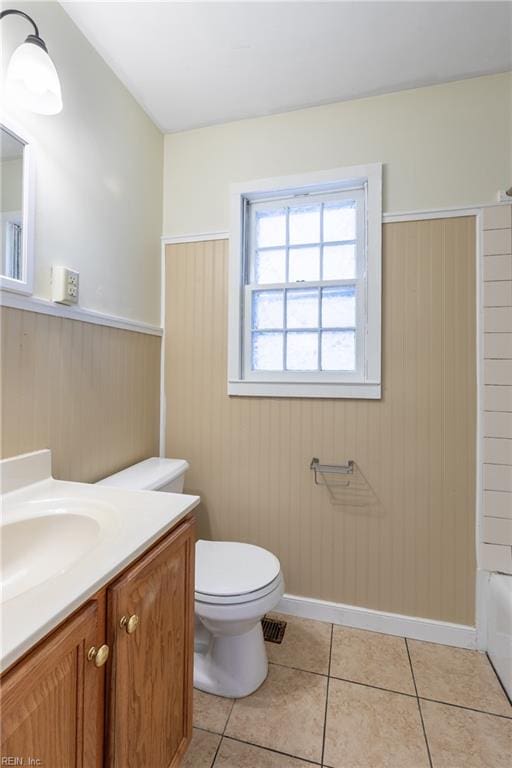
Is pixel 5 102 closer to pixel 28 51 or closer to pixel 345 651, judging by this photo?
pixel 28 51

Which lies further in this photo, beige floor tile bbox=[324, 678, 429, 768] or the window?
the window

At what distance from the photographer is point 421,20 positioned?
1352 millimetres

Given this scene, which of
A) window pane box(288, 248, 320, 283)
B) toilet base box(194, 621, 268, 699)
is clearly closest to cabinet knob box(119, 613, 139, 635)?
toilet base box(194, 621, 268, 699)

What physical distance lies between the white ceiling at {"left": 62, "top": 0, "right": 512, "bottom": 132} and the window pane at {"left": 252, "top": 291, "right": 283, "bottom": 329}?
3.05 ft

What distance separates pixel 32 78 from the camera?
1.02 m

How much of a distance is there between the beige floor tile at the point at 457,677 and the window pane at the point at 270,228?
205 cm

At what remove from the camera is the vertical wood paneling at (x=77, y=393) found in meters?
1.11

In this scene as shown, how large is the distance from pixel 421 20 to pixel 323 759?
2.61 metres

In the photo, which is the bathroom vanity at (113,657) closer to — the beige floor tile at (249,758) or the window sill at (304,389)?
the beige floor tile at (249,758)

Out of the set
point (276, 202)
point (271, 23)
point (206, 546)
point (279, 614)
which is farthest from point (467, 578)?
point (271, 23)

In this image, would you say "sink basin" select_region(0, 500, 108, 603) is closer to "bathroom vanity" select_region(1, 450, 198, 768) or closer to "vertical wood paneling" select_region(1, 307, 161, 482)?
"bathroom vanity" select_region(1, 450, 198, 768)

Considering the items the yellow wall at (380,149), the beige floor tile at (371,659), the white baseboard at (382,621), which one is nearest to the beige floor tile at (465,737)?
the beige floor tile at (371,659)

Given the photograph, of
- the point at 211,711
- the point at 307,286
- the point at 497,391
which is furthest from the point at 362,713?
the point at 307,286

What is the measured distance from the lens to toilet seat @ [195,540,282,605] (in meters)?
1.23
